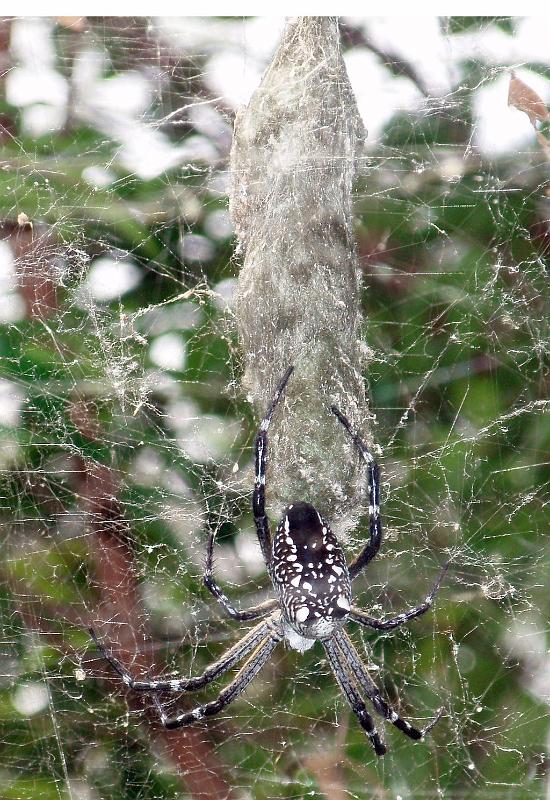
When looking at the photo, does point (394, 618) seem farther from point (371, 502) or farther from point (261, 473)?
point (261, 473)

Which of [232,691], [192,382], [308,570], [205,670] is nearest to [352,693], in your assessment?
[232,691]

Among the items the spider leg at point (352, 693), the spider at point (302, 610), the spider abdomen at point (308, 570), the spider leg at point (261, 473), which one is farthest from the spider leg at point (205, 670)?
the spider leg at point (261, 473)

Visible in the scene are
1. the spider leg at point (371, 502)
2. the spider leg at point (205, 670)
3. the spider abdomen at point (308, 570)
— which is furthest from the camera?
the spider leg at point (205, 670)

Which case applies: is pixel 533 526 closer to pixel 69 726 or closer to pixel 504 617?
pixel 504 617

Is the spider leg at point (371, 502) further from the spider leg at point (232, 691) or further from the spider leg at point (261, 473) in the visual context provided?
the spider leg at point (232, 691)

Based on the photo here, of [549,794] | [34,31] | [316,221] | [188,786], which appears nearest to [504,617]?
[549,794]

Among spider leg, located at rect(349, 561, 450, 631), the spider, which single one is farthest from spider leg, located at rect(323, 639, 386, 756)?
spider leg, located at rect(349, 561, 450, 631)
